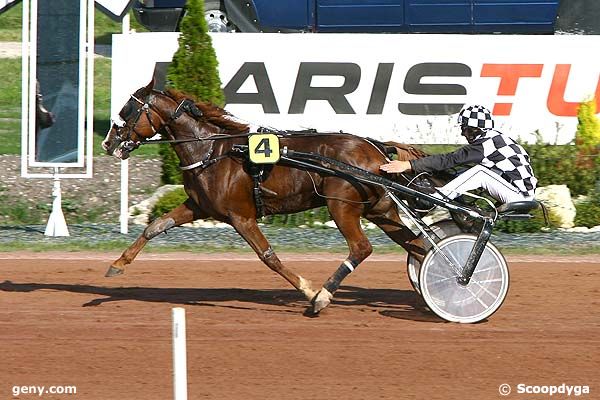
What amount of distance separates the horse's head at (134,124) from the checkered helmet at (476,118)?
7.45 feet

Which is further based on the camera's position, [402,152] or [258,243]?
[402,152]

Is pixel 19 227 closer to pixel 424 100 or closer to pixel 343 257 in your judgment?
pixel 343 257

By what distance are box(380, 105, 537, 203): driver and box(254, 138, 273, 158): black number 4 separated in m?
1.25

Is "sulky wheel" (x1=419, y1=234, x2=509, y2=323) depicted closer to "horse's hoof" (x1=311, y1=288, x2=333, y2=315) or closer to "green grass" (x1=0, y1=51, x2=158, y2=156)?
"horse's hoof" (x1=311, y1=288, x2=333, y2=315)

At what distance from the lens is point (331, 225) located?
532 inches

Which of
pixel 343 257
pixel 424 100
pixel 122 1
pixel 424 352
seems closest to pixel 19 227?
pixel 122 1

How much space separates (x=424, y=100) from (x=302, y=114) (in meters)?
1.63

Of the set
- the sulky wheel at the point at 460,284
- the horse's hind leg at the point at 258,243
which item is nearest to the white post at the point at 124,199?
the horse's hind leg at the point at 258,243

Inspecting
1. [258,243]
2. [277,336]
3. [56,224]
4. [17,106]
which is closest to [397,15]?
[17,106]

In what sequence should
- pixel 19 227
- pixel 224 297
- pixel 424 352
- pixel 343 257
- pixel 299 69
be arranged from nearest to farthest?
pixel 424 352 < pixel 224 297 < pixel 343 257 < pixel 19 227 < pixel 299 69

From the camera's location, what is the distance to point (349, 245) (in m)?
8.61

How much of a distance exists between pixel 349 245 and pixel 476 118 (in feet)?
4.26

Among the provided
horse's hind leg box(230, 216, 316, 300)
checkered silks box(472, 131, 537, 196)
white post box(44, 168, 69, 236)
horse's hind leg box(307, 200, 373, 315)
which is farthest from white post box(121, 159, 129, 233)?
checkered silks box(472, 131, 537, 196)

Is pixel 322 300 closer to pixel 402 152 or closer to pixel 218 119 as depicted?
pixel 402 152
